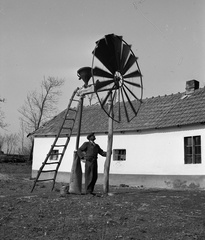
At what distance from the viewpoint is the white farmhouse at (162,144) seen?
52.5ft

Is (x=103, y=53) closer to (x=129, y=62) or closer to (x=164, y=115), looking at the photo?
(x=129, y=62)

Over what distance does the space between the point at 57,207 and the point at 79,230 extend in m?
1.62

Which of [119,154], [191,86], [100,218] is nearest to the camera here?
[100,218]

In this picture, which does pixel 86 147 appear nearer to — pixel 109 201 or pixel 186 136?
pixel 109 201

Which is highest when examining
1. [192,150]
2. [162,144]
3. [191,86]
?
[191,86]

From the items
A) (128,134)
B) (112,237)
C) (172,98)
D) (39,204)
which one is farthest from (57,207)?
(172,98)

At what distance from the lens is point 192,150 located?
16.1 m

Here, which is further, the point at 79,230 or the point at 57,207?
the point at 57,207

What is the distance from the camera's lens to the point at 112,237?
220 inches

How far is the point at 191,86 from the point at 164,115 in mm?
2674

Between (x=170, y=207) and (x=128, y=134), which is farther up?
(x=128, y=134)

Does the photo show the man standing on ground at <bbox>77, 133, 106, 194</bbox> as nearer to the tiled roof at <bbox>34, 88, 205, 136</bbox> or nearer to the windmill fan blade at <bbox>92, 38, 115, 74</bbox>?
the windmill fan blade at <bbox>92, 38, 115, 74</bbox>

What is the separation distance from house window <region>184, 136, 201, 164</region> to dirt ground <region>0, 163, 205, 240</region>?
24.6 feet

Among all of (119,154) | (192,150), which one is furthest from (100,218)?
(119,154)
